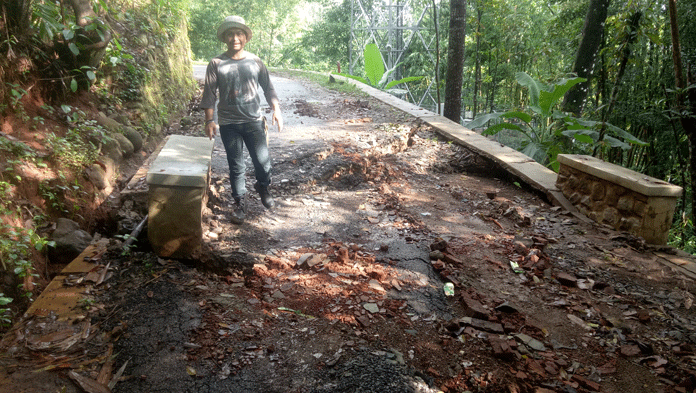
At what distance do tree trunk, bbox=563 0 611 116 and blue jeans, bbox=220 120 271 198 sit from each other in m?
6.21

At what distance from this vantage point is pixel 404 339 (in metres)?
2.82

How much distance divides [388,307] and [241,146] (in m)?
2.29

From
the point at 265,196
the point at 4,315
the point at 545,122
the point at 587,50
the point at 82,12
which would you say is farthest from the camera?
the point at 587,50

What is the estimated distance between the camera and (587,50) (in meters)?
7.82

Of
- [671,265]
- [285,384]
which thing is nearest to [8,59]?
[285,384]

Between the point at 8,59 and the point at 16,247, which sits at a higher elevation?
the point at 8,59

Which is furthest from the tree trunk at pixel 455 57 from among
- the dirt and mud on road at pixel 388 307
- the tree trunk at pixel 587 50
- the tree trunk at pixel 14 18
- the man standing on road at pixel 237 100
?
the tree trunk at pixel 14 18

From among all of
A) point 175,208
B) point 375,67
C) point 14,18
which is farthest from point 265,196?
point 375,67

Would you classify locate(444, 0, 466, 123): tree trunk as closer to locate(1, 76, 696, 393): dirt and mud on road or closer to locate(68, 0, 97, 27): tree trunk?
locate(1, 76, 696, 393): dirt and mud on road

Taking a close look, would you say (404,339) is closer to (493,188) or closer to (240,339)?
(240,339)

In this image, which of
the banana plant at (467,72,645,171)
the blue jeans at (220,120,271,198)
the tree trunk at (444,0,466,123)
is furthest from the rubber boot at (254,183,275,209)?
the tree trunk at (444,0,466,123)

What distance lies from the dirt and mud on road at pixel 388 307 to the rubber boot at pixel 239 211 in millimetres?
80

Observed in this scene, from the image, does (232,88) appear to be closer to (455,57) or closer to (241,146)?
(241,146)

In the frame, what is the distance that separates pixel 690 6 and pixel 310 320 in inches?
296
